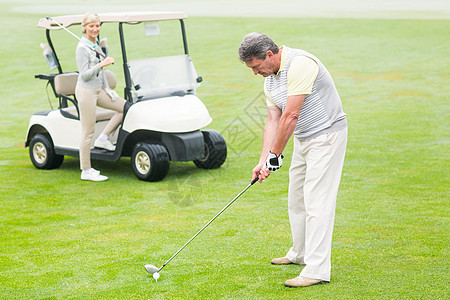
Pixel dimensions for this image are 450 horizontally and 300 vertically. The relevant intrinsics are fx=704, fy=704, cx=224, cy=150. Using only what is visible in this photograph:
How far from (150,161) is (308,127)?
124 inches

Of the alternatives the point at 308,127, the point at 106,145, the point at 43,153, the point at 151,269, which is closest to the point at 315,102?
the point at 308,127

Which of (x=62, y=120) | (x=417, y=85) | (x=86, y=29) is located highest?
(x=86, y=29)

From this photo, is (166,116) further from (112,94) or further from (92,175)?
(92,175)

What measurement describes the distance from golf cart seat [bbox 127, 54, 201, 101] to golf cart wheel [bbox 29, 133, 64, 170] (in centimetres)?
123

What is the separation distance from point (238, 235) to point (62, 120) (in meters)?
3.20

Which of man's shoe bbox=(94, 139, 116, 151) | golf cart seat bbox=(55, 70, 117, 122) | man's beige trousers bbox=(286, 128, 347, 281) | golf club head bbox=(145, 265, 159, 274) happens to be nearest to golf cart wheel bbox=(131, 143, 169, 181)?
man's shoe bbox=(94, 139, 116, 151)

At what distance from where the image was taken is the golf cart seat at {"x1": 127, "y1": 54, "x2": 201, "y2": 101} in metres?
7.26

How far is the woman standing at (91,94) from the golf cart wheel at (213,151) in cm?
94

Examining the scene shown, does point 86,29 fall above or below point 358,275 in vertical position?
above

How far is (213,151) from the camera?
24.4ft

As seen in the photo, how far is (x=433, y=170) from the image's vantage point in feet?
23.8

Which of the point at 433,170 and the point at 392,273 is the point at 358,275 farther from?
the point at 433,170

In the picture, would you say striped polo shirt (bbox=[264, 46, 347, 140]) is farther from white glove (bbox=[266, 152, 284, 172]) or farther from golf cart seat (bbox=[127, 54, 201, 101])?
golf cart seat (bbox=[127, 54, 201, 101])

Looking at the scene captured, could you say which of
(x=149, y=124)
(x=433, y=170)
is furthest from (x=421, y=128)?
(x=149, y=124)
